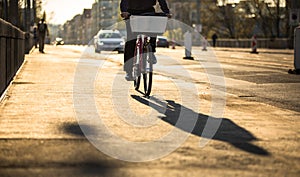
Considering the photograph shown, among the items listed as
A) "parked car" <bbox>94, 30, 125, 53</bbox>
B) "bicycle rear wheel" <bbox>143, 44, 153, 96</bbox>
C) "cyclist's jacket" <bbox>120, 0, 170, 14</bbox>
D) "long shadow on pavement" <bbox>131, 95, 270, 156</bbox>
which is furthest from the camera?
"parked car" <bbox>94, 30, 125, 53</bbox>

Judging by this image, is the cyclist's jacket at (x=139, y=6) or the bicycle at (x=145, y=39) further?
the cyclist's jacket at (x=139, y=6)

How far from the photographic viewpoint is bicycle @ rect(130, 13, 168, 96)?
9305 mm

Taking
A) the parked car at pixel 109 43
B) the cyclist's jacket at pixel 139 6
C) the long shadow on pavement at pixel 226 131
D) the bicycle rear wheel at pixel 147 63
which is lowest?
the parked car at pixel 109 43

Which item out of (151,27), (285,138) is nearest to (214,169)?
(285,138)

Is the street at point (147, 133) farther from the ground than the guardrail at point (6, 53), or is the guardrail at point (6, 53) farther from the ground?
the guardrail at point (6, 53)

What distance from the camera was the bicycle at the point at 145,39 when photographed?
9305 mm

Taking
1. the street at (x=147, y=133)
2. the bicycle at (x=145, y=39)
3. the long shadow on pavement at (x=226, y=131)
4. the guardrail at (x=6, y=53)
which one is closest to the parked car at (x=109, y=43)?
the guardrail at (x=6, y=53)

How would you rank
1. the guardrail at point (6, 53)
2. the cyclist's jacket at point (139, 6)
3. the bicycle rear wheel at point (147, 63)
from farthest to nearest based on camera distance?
the cyclist's jacket at point (139, 6) → the bicycle rear wheel at point (147, 63) → the guardrail at point (6, 53)

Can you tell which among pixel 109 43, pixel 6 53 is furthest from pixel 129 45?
pixel 109 43

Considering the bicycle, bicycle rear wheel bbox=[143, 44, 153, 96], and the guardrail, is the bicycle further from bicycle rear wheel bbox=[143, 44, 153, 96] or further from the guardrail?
the guardrail

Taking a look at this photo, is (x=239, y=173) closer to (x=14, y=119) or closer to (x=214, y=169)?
(x=214, y=169)

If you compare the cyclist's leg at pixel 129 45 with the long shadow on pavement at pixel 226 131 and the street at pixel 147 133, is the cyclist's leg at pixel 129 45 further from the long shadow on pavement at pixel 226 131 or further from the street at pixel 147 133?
the long shadow on pavement at pixel 226 131

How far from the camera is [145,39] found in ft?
31.7

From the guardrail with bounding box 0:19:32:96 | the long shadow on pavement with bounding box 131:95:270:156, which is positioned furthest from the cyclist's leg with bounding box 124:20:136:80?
the long shadow on pavement with bounding box 131:95:270:156
